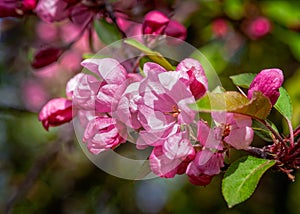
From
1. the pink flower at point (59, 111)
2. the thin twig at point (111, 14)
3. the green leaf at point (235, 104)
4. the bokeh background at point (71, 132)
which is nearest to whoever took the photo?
the green leaf at point (235, 104)

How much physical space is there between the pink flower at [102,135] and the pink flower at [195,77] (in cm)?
15

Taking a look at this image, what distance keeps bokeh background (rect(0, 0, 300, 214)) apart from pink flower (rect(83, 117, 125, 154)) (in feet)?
3.37

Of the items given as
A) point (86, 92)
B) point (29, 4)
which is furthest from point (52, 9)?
point (86, 92)

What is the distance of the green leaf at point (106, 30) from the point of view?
1.51 m

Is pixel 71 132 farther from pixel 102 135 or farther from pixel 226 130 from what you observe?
pixel 226 130

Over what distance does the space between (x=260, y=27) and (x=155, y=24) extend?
106 centimetres

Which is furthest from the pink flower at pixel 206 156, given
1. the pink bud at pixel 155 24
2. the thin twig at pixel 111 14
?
the thin twig at pixel 111 14

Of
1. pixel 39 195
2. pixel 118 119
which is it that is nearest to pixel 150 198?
pixel 39 195

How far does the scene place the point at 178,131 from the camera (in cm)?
93

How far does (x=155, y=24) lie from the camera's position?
4.48ft

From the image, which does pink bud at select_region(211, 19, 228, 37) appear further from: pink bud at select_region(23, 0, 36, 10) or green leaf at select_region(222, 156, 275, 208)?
green leaf at select_region(222, 156, 275, 208)

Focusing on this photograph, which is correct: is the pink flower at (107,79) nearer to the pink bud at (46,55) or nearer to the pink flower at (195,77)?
the pink flower at (195,77)

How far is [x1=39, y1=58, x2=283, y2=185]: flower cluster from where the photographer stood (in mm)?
918

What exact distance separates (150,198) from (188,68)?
5.99ft
